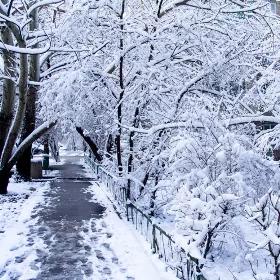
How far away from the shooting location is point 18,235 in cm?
1048

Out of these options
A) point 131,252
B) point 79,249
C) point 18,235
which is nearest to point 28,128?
point 18,235

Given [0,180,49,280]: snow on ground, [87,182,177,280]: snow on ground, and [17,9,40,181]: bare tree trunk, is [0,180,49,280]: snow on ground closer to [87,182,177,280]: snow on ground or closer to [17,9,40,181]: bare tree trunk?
[87,182,177,280]: snow on ground

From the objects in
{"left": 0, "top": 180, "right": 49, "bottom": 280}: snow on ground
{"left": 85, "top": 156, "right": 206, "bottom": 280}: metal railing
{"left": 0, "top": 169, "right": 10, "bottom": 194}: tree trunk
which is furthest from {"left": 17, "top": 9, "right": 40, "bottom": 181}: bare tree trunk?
{"left": 85, "top": 156, "right": 206, "bottom": 280}: metal railing

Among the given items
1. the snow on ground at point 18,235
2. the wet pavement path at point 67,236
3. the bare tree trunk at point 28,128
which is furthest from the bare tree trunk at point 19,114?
the bare tree trunk at point 28,128

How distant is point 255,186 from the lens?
8.13 m

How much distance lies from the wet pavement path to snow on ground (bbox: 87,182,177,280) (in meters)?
0.33

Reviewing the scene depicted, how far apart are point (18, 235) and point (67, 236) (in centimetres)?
118

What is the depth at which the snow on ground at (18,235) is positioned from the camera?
7973mm

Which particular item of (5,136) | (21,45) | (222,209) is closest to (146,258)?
A: (222,209)

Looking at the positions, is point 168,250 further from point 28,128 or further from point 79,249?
point 28,128

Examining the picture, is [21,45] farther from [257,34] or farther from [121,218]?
[257,34]

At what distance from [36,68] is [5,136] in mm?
3427

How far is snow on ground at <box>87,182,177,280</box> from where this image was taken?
7770mm

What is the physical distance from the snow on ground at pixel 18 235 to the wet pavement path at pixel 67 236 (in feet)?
0.62
